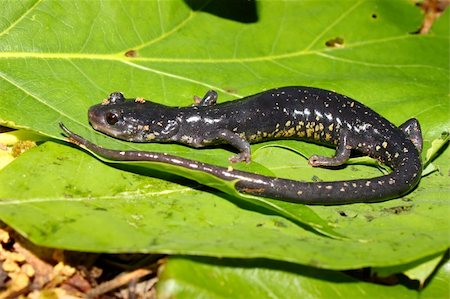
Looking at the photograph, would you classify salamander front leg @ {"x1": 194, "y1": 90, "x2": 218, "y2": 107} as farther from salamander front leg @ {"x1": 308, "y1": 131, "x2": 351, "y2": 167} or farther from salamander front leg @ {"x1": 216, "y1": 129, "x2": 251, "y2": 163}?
salamander front leg @ {"x1": 308, "y1": 131, "x2": 351, "y2": 167}

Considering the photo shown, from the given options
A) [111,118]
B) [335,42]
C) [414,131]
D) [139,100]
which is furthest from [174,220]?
[335,42]

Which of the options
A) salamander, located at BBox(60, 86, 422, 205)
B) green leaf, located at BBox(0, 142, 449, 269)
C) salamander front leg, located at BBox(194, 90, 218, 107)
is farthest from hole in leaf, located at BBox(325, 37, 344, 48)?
green leaf, located at BBox(0, 142, 449, 269)

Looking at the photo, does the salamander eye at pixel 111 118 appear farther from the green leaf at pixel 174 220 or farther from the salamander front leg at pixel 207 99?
the salamander front leg at pixel 207 99

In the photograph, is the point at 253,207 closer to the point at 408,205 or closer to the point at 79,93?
the point at 408,205

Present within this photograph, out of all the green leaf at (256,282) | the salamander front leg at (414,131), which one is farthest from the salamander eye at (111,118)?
the salamander front leg at (414,131)

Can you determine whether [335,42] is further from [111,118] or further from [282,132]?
[111,118]

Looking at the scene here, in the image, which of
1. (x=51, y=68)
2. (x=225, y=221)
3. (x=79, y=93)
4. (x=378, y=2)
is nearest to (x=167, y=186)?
(x=225, y=221)
